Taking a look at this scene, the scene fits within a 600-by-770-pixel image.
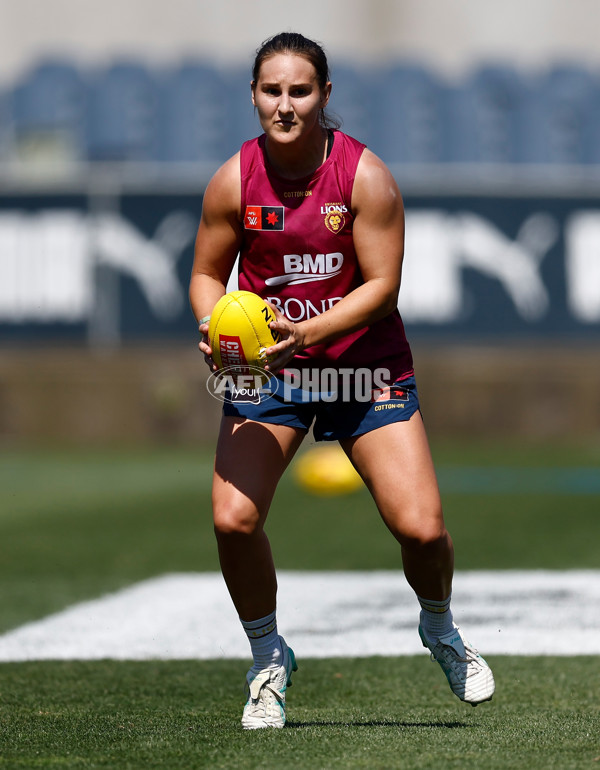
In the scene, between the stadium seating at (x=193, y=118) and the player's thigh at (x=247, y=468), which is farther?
the stadium seating at (x=193, y=118)

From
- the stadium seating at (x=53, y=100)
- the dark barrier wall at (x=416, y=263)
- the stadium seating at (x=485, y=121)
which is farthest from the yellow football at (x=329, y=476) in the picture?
the stadium seating at (x=53, y=100)

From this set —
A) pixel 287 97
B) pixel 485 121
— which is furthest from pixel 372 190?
pixel 485 121

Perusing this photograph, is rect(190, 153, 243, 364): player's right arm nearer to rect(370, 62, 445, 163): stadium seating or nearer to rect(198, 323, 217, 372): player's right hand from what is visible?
rect(198, 323, 217, 372): player's right hand

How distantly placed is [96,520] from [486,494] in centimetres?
381

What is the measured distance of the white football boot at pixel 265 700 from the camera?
4.68 meters

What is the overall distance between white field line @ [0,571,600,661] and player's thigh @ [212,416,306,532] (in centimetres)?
178

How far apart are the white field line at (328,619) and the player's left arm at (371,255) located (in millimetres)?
2194

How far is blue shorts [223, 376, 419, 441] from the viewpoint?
4.76 meters

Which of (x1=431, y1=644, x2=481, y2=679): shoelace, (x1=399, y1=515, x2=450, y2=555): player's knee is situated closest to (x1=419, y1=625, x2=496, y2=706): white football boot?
(x1=431, y1=644, x2=481, y2=679): shoelace

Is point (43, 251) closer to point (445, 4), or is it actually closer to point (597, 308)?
point (597, 308)

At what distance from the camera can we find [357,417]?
4777mm

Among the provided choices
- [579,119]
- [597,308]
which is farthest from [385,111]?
[597,308]

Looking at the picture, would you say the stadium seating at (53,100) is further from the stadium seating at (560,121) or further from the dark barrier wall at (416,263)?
the stadium seating at (560,121)

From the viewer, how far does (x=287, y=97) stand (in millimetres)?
4574
